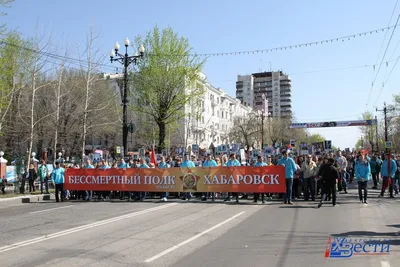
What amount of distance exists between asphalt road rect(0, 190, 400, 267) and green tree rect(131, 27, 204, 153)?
20.8 metres

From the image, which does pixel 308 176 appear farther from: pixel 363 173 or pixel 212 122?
pixel 212 122

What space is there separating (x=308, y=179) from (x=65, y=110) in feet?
97.3

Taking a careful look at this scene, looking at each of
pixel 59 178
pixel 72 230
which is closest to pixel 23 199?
pixel 59 178

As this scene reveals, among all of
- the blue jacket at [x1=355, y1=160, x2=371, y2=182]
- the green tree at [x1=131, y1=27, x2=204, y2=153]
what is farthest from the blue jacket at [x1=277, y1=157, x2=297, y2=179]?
the green tree at [x1=131, y1=27, x2=204, y2=153]

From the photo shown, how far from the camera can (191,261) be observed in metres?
6.76

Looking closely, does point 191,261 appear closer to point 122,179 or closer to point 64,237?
point 64,237

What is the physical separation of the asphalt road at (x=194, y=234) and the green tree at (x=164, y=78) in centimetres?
2084

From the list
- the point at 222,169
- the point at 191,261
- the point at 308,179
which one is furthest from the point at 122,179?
the point at 191,261

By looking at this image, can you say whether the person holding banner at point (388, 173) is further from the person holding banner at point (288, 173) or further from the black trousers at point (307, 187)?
the person holding banner at point (288, 173)

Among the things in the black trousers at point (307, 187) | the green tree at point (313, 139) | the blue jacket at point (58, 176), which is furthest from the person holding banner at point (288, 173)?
the green tree at point (313, 139)
